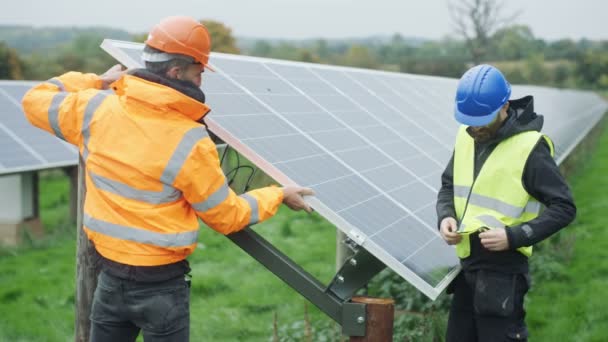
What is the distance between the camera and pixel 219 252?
32.1 feet

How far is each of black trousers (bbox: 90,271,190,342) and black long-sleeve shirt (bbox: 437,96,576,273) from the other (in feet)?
4.93

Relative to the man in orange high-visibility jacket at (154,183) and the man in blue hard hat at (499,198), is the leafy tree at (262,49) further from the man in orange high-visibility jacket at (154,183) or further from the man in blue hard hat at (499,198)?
the man in orange high-visibility jacket at (154,183)

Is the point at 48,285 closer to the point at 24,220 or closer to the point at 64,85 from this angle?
the point at 24,220

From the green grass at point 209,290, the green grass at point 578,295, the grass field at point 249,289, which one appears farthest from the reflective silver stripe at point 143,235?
the green grass at point 578,295

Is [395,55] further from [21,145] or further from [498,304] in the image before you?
[498,304]

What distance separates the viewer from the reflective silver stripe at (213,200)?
3.42m

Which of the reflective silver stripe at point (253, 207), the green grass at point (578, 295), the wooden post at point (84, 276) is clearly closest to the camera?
the reflective silver stripe at point (253, 207)

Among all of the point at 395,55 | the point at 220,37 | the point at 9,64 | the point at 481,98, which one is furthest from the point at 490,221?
the point at 395,55

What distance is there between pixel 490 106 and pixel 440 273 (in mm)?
933

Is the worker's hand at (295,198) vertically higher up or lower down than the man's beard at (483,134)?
lower down

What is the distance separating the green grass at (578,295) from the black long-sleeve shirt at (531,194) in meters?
2.68

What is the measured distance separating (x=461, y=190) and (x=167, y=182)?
1610 millimetres

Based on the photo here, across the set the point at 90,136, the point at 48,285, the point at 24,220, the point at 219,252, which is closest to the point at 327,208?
the point at 90,136

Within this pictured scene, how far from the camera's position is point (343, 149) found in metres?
5.07
